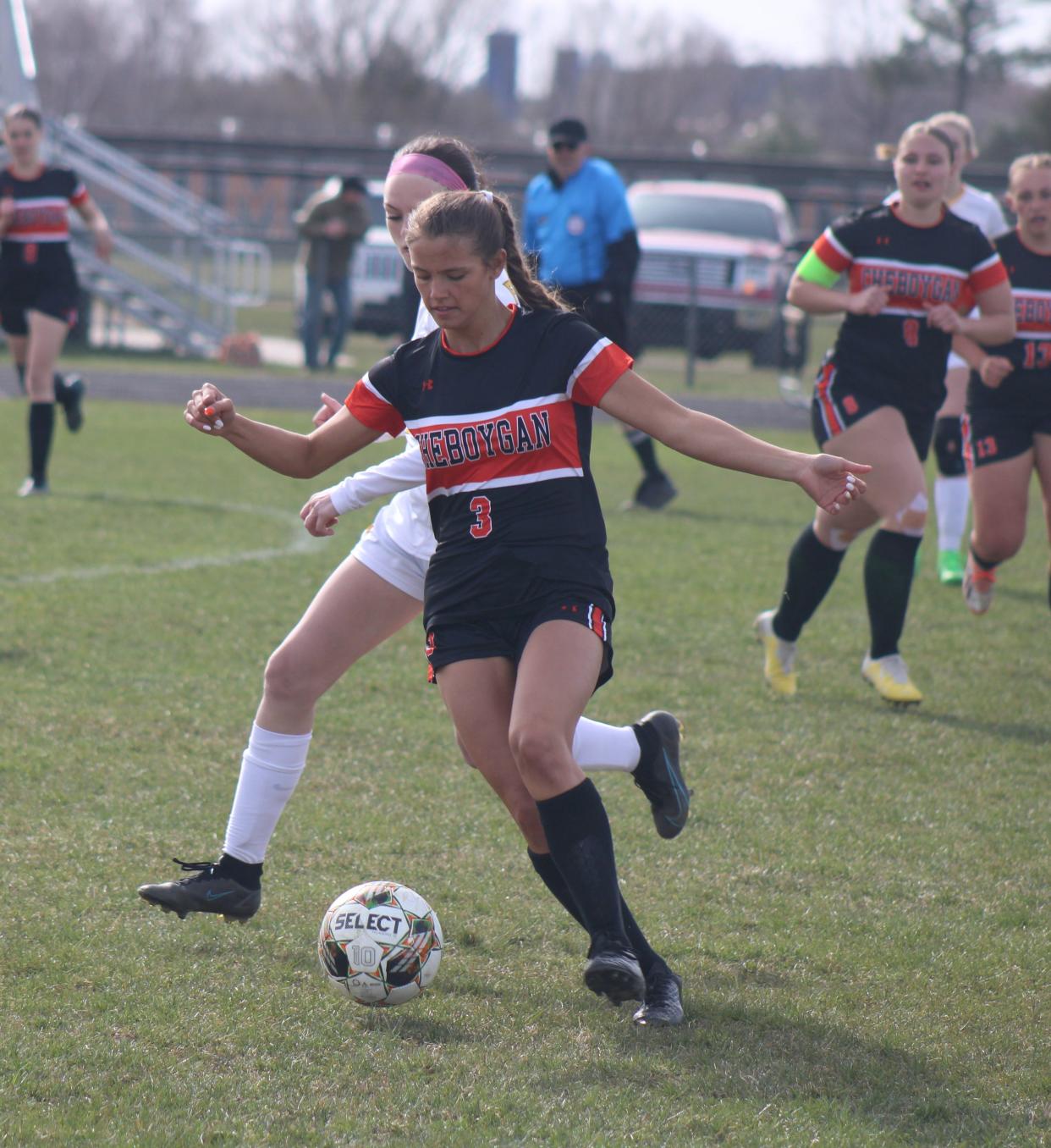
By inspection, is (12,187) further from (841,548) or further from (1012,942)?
(1012,942)

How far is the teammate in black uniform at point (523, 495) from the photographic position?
130 inches

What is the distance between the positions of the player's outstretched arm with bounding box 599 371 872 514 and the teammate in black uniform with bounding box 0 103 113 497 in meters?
7.27

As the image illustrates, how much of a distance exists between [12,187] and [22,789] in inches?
254

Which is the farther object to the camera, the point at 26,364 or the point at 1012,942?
the point at 26,364

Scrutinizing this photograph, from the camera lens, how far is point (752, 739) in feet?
18.5

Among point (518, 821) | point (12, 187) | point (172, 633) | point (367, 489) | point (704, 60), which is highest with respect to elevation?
point (704, 60)

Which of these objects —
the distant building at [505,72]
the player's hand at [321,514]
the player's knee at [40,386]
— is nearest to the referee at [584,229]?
the player's knee at [40,386]

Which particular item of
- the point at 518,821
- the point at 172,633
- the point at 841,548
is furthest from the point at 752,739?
the point at 172,633

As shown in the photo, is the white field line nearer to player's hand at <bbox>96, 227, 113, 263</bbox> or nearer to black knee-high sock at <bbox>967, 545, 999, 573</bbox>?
player's hand at <bbox>96, 227, 113, 263</bbox>

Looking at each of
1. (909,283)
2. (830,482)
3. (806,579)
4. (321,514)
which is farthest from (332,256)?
(830,482)

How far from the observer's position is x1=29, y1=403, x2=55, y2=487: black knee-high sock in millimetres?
9898

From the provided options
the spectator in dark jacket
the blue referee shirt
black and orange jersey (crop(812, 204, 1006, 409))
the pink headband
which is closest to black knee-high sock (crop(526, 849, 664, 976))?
the pink headband

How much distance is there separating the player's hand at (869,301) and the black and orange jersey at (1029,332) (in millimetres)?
960

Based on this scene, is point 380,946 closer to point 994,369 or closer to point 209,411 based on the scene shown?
point 209,411
